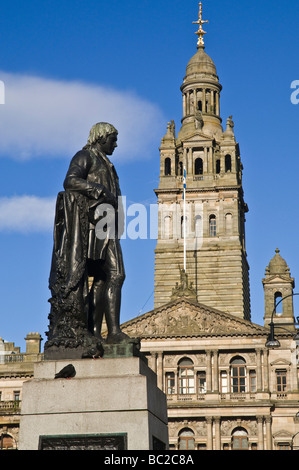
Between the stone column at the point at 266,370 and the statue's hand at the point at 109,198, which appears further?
the stone column at the point at 266,370

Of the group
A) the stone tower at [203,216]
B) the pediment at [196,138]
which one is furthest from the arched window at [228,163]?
the pediment at [196,138]

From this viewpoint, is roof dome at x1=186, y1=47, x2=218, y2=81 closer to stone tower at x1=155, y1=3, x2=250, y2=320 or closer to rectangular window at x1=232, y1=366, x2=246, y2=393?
stone tower at x1=155, y1=3, x2=250, y2=320

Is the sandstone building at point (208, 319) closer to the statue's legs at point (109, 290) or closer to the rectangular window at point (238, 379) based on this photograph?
the rectangular window at point (238, 379)

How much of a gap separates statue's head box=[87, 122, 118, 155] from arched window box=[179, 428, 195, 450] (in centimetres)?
6128

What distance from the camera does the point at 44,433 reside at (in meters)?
12.3

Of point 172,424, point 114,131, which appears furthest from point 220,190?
point 114,131

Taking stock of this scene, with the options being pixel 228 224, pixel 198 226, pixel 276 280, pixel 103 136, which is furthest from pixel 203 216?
pixel 103 136

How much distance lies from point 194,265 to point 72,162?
233ft

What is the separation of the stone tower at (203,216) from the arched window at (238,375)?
8.01 metres

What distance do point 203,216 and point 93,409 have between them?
7437cm

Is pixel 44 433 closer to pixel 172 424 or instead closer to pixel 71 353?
pixel 71 353

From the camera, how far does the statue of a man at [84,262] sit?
1316 centimetres

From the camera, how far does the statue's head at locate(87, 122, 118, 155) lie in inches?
562

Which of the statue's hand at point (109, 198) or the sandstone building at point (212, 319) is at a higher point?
the sandstone building at point (212, 319)
